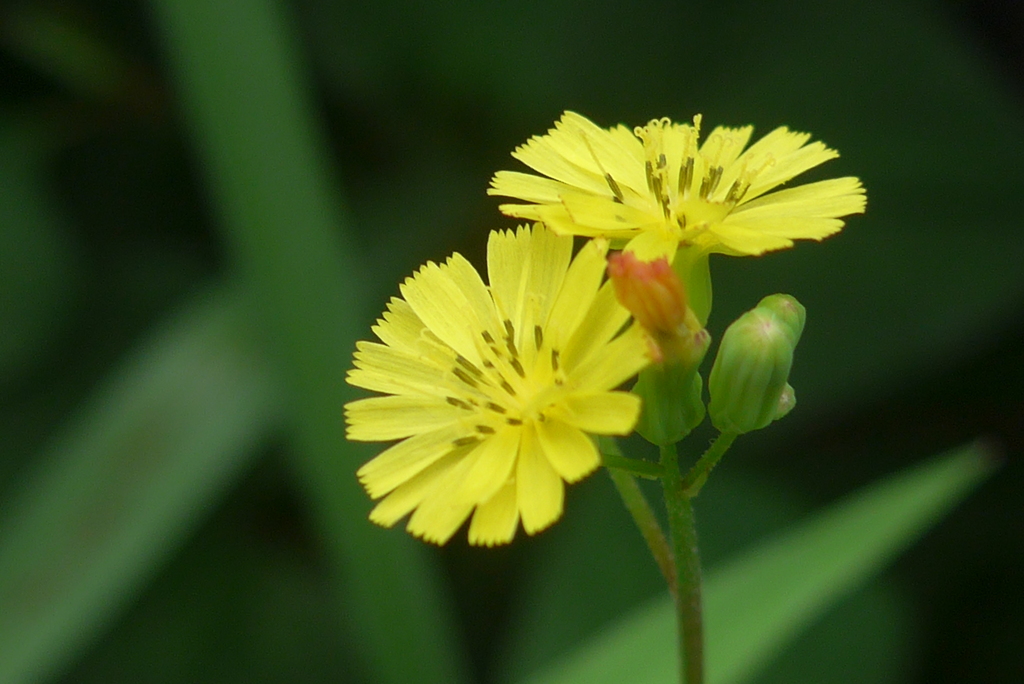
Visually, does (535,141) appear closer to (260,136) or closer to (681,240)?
(681,240)

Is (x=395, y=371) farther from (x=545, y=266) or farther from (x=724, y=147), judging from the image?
(x=724, y=147)

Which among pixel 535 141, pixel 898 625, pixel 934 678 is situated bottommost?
pixel 934 678

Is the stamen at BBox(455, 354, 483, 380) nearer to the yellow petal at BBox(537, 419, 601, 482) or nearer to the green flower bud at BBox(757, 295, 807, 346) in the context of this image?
the yellow petal at BBox(537, 419, 601, 482)

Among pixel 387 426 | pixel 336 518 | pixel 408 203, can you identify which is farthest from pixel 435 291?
pixel 408 203

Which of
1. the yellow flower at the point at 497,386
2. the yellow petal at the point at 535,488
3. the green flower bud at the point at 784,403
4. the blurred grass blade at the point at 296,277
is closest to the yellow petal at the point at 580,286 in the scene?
the yellow flower at the point at 497,386

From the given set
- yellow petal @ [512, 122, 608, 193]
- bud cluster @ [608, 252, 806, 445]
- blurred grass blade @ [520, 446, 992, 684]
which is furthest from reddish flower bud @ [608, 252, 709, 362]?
blurred grass blade @ [520, 446, 992, 684]

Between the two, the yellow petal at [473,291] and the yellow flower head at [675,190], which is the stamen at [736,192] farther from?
the yellow petal at [473,291]
